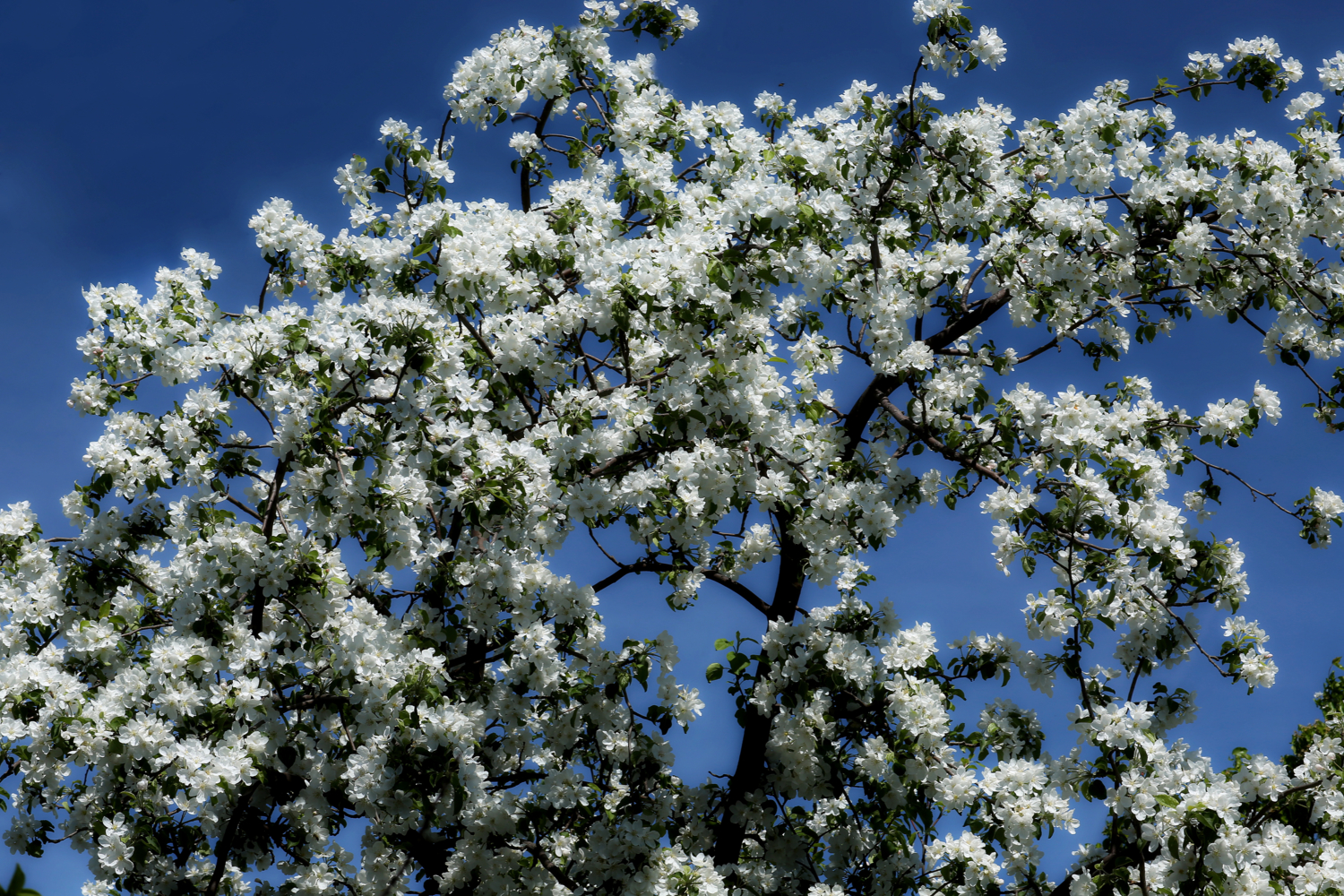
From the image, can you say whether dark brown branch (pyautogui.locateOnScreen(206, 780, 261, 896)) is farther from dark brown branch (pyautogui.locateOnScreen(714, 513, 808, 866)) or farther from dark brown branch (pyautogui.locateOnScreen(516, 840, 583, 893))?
dark brown branch (pyautogui.locateOnScreen(714, 513, 808, 866))

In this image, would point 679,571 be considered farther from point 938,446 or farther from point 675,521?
point 938,446

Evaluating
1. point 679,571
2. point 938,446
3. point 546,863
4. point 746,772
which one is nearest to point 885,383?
point 938,446

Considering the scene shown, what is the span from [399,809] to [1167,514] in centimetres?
480

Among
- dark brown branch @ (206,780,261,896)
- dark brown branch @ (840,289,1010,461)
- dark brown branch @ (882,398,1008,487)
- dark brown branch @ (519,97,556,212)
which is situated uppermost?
dark brown branch @ (519,97,556,212)

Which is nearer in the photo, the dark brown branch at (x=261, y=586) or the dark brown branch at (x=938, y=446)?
the dark brown branch at (x=261, y=586)

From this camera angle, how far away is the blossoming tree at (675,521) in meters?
5.87

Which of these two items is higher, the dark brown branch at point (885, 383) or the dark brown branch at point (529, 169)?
the dark brown branch at point (529, 169)

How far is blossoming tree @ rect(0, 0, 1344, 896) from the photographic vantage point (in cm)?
587

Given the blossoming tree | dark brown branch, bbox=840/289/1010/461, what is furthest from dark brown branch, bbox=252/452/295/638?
dark brown branch, bbox=840/289/1010/461

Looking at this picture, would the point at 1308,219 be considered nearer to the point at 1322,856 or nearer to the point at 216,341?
the point at 1322,856

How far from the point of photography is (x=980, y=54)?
773 centimetres

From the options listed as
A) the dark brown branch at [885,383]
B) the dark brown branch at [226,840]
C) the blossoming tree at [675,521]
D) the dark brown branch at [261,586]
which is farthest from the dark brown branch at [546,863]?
the dark brown branch at [885,383]

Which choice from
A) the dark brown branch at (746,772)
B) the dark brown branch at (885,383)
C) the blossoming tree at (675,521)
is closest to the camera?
the blossoming tree at (675,521)

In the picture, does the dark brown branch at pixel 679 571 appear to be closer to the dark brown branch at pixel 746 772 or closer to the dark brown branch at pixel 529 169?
the dark brown branch at pixel 746 772
